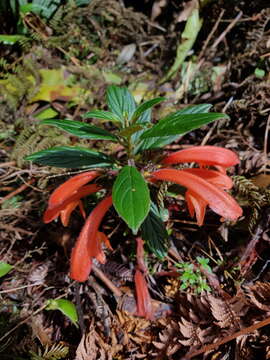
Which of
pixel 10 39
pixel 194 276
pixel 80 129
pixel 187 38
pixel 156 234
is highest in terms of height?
pixel 10 39

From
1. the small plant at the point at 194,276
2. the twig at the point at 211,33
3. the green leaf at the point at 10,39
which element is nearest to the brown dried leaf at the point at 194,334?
the small plant at the point at 194,276

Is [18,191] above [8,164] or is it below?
below

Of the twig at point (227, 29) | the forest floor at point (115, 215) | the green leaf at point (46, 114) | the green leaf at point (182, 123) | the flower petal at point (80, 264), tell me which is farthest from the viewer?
the twig at point (227, 29)

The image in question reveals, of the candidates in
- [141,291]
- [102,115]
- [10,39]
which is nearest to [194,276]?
[141,291]

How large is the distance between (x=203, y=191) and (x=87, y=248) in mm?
558

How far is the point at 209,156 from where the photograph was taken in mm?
1390

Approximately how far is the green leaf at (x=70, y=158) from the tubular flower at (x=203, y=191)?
0.29 metres

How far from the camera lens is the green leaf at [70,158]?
59.2 inches

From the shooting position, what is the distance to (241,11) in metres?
2.67

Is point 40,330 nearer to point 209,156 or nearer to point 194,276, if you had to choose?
point 194,276

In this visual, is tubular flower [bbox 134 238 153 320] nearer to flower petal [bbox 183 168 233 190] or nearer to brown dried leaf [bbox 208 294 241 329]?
brown dried leaf [bbox 208 294 241 329]

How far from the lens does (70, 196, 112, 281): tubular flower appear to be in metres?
1.35

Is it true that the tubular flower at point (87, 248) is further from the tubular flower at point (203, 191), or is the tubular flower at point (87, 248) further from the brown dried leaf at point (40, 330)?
the brown dried leaf at point (40, 330)

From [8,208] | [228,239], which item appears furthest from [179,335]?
[8,208]
